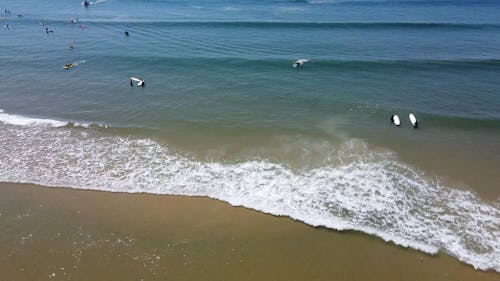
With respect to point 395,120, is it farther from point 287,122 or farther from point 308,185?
point 308,185

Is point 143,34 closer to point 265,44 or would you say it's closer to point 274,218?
point 265,44

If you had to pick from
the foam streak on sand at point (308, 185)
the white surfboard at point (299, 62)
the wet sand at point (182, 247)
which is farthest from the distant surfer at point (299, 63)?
the wet sand at point (182, 247)

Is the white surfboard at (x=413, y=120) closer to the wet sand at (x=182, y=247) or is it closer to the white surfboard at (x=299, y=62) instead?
the wet sand at (x=182, y=247)

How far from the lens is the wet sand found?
35.2 feet

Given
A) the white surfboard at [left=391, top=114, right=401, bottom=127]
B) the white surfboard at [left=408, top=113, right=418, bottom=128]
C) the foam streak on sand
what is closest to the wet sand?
the foam streak on sand

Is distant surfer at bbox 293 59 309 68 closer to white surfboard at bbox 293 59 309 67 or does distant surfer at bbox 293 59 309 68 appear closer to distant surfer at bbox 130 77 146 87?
white surfboard at bbox 293 59 309 67

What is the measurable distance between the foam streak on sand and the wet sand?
625 mm

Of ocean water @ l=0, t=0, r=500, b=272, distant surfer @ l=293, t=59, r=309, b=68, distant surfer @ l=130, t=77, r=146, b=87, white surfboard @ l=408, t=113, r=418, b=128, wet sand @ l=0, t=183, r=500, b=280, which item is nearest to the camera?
wet sand @ l=0, t=183, r=500, b=280

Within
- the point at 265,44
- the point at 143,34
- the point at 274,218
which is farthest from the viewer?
the point at 143,34

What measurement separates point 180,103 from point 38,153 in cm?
951

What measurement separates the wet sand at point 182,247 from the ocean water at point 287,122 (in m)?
0.71

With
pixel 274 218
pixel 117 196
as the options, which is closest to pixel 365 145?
pixel 274 218

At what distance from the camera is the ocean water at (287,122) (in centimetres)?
1373

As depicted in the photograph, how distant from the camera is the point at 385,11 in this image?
51.0m
